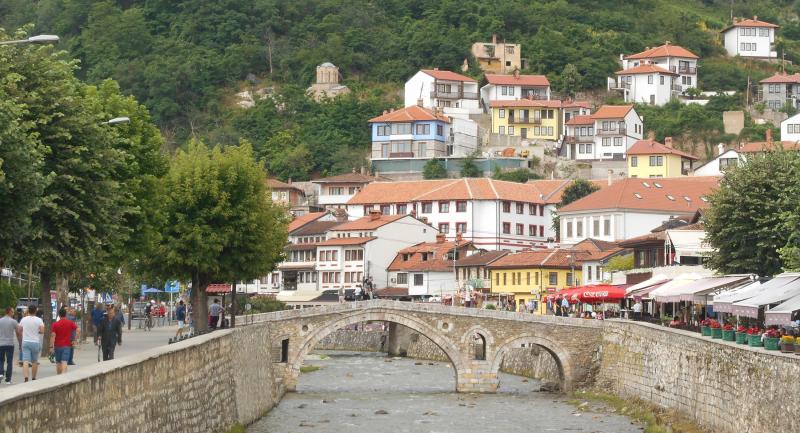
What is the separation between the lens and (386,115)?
161000mm

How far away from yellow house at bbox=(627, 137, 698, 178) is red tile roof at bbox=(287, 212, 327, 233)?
89.5 ft

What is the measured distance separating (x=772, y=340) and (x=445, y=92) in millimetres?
133653

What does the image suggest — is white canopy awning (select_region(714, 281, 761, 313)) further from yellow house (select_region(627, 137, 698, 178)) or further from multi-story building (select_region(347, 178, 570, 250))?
yellow house (select_region(627, 137, 698, 178))

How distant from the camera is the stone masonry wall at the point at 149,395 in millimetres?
21781

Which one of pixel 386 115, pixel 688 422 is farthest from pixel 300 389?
pixel 386 115

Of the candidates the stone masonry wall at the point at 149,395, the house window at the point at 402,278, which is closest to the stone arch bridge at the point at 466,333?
the stone masonry wall at the point at 149,395

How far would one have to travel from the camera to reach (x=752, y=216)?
5862cm

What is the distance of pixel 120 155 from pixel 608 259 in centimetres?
6159

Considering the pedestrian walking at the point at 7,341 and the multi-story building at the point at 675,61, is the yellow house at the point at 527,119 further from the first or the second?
the pedestrian walking at the point at 7,341

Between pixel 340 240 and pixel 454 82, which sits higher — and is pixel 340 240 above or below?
below

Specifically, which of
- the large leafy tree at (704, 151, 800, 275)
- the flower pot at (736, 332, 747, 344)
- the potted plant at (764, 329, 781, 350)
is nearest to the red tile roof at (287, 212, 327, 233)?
the large leafy tree at (704, 151, 800, 275)

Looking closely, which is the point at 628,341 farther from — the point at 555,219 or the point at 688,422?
the point at 555,219

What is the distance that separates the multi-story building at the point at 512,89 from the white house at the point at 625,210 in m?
52.4

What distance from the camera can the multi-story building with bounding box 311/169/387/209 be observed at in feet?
495
